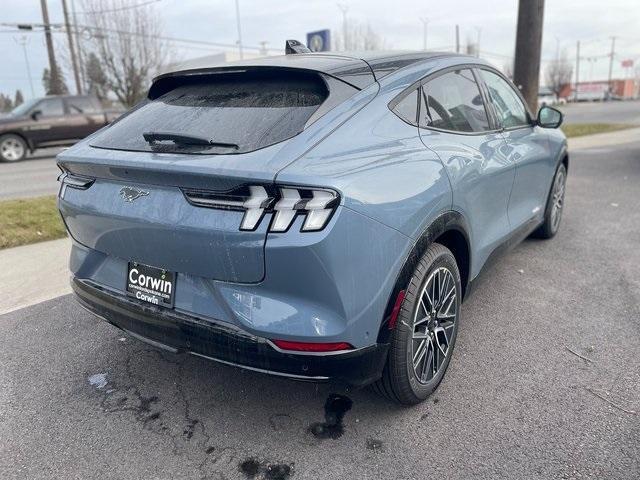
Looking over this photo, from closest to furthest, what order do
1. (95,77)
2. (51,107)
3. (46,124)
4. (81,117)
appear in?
(46,124), (51,107), (81,117), (95,77)

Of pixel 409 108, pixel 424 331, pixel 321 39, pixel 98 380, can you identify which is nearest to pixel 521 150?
pixel 409 108

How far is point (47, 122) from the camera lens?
1470 centimetres

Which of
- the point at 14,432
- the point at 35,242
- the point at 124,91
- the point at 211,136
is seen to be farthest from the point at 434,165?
the point at 124,91

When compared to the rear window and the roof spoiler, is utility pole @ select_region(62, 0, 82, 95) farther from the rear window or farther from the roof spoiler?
the rear window

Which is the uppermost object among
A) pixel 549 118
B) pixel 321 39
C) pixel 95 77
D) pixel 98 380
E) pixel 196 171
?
pixel 321 39

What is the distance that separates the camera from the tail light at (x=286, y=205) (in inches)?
77.0

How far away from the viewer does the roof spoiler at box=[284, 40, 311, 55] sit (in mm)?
3529

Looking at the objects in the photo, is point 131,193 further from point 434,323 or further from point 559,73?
point 559,73

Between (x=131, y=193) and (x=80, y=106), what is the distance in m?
14.9

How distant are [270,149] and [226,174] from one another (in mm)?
209

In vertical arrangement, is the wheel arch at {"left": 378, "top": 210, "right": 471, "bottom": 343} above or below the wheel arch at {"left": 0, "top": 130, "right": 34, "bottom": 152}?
above

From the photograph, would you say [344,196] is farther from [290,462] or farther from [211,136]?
[290,462]

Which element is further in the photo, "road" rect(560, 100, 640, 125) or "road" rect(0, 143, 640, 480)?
"road" rect(560, 100, 640, 125)

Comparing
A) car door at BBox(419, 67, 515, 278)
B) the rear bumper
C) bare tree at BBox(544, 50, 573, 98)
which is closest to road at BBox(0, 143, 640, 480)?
the rear bumper
